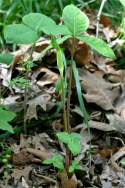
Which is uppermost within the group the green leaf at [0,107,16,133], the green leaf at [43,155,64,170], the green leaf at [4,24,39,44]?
the green leaf at [4,24,39,44]

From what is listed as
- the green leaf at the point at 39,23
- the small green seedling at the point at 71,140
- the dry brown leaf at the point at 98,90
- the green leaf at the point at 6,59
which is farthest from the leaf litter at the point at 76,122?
the green leaf at the point at 39,23

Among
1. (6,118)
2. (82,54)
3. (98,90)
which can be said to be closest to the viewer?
(6,118)

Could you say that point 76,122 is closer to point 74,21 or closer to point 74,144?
point 74,144

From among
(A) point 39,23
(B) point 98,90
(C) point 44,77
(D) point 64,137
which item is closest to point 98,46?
(A) point 39,23

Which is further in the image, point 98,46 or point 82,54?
point 82,54

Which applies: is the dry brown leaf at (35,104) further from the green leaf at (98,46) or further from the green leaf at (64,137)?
the green leaf at (98,46)

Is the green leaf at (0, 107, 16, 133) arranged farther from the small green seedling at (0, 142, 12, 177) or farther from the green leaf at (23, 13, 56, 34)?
the green leaf at (23, 13, 56, 34)

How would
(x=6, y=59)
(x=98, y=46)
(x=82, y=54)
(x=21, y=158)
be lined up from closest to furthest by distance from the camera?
1. (x=98, y=46)
2. (x=6, y=59)
3. (x=21, y=158)
4. (x=82, y=54)

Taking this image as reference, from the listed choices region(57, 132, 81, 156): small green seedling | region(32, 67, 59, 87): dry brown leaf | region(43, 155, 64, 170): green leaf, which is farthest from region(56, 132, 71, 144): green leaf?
region(32, 67, 59, 87): dry brown leaf
